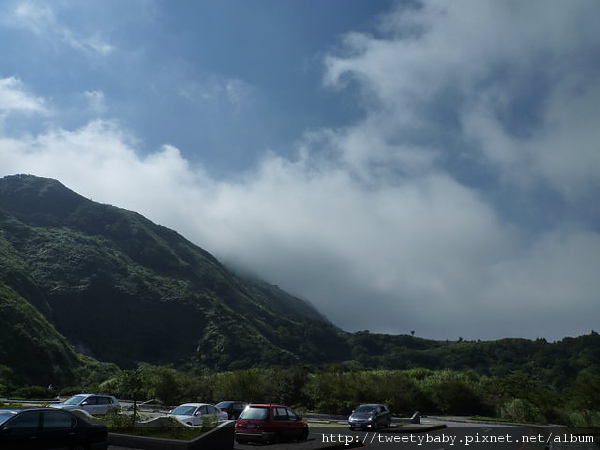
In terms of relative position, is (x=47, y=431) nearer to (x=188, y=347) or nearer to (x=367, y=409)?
(x=367, y=409)

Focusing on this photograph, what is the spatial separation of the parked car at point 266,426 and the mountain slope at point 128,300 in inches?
4137

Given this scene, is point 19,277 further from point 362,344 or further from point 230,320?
point 362,344

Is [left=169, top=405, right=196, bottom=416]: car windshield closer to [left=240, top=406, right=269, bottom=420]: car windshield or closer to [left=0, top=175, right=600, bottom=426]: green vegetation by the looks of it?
[left=0, top=175, right=600, bottom=426]: green vegetation

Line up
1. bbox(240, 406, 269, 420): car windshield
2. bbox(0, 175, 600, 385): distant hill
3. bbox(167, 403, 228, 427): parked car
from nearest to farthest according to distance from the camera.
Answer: bbox(240, 406, 269, 420): car windshield < bbox(167, 403, 228, 427): parked car < bbox(0, 175, 600, 385): distant hill

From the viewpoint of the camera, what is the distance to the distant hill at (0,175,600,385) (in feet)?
347

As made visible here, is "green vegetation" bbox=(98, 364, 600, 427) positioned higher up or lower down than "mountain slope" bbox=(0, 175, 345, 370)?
lower down

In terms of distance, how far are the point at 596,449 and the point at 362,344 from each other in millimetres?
169118

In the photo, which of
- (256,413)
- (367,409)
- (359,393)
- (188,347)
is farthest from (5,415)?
(188,347)

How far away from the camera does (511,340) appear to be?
5817 inches

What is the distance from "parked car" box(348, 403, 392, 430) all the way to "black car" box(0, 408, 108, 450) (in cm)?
1711

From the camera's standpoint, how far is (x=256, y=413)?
61.3 feet

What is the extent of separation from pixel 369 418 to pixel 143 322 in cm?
12540

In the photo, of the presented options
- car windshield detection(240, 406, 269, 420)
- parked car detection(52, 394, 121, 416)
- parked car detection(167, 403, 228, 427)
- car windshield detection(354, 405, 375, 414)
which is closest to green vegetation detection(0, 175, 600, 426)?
parked car detection(167, 403, 228, 427)

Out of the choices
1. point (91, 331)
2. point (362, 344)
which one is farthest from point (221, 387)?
point (362, 344)
